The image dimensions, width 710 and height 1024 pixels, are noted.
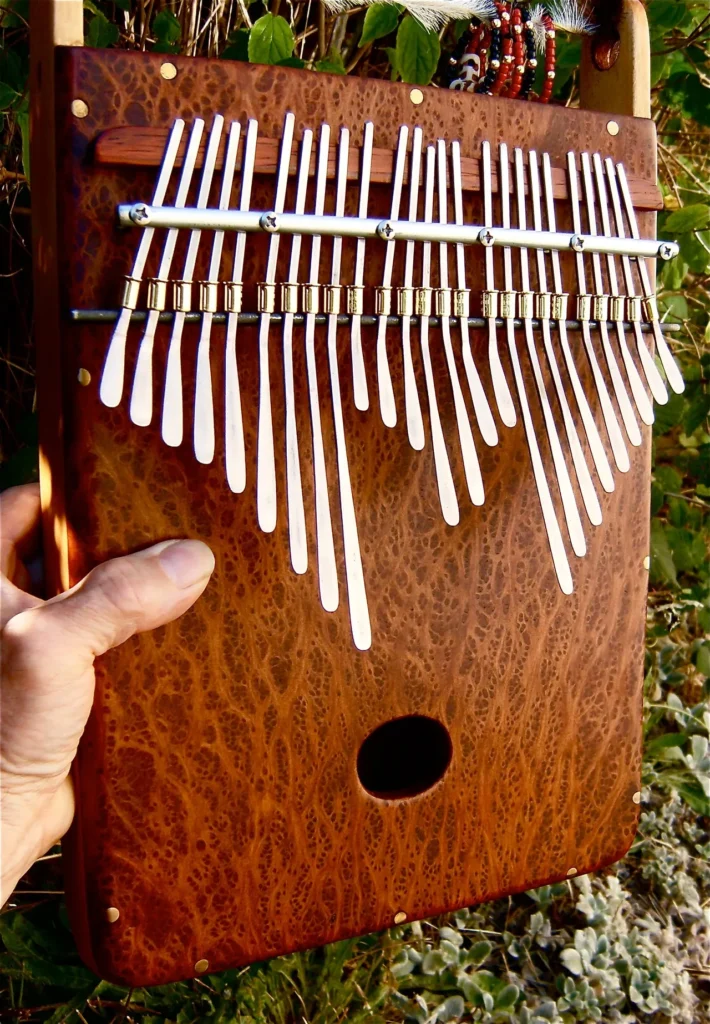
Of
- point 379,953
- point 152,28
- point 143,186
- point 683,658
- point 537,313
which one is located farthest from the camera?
point 683,658

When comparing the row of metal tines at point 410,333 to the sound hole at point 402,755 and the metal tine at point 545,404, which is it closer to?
the metal tine at point 545,404

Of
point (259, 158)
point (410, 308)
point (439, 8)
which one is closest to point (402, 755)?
point (410, 308)

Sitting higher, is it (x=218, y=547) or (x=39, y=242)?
(x=39, y=242)

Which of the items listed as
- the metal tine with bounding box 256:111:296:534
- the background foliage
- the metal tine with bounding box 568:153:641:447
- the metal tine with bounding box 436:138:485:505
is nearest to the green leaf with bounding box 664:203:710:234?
the background foliage

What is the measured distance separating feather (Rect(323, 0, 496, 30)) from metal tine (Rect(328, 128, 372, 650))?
17 centimetres

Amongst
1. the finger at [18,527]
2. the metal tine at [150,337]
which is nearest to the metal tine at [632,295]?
the metal tine at [150,337]

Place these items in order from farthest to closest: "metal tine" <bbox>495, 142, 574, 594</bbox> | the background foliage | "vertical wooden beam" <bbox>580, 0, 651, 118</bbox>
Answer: the background foliage
"vertical wooden beam" <bbox>580, 0, 651, 118</bbox>
"metal tine" <bbox>495, 142, 574, 594</bbox>

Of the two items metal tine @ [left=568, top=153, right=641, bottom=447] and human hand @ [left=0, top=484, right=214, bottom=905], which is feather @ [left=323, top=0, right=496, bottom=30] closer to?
metal tine @ [left=568, top=153, right=641, bottom=447]

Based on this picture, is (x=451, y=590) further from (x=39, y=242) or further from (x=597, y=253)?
(x=39, y=242)

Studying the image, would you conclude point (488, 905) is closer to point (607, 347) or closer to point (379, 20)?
point (607, 347)

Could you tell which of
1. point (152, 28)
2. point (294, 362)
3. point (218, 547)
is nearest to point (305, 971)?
point (218, 547)

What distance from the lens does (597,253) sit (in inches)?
26.2

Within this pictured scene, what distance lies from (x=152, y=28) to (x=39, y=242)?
389 millimetres

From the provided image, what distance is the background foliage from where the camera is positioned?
851 millimetres
